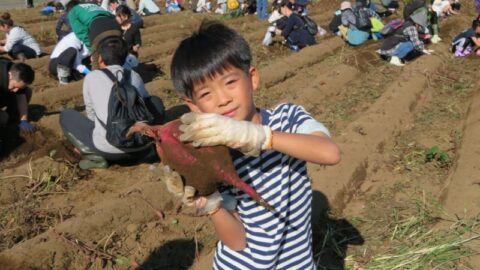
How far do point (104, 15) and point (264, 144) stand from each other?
487cm

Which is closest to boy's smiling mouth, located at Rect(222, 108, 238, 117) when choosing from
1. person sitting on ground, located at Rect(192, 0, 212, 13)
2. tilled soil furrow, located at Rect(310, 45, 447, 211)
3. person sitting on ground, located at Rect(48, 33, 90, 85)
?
tilled soil furrow, located at Rect(310, 45, 447, 211)

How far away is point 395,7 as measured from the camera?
Result: 40.5 feet

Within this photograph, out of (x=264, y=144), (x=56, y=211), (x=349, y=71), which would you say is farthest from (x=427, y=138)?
(x=264, y=144)

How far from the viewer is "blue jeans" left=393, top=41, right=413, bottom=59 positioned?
25.3ft

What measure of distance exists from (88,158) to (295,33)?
5.01 metres

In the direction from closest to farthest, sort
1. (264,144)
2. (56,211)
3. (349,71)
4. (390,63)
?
(264,144) → (56,211) → (349,71) → (390,63)

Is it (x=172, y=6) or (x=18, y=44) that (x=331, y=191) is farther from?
(x=172, y=6)

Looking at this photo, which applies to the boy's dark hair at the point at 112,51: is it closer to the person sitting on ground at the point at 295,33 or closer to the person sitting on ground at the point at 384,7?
the person sitting on ground at the point at 295,33

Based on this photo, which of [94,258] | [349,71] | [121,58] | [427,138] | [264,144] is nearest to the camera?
[264,144]

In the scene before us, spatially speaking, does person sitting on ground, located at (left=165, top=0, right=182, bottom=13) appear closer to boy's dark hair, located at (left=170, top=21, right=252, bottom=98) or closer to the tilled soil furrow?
the tilled soil furrow

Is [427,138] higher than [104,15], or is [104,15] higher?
[104,15]

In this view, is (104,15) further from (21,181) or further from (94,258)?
(94,258)

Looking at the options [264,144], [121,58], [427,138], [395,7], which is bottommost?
[395,7]

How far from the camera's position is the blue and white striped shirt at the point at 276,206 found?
5.31 feet
